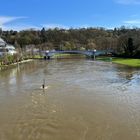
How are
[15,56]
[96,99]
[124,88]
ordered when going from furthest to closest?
1. [15,56]
2. [124,88]
3. [96,99]

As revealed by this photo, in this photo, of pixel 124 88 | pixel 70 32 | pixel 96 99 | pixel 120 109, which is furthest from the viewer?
pixel 70 32

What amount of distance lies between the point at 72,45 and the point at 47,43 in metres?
7.91

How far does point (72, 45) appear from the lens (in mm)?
97125

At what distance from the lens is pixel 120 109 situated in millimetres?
16312

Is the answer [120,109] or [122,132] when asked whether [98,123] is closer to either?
[122,132]

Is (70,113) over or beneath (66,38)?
beneath

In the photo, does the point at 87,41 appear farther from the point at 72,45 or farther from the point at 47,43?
the point at 47,43

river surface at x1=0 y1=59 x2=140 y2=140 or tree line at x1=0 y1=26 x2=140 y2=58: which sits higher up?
tree line at x1=0 y1=26 x2=140 y2=58

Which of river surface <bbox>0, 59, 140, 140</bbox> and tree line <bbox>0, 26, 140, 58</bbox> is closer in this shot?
river surface <bbox>0, 59, 140, 140</bbox>

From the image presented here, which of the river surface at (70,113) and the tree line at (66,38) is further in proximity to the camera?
the tree line at (66,38)

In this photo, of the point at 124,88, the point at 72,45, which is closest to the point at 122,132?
the point at 124,88

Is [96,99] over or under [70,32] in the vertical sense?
under

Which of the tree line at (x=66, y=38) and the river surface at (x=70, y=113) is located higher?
the tree line at (x=66, y=38)

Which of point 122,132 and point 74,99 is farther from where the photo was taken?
point 74,99
